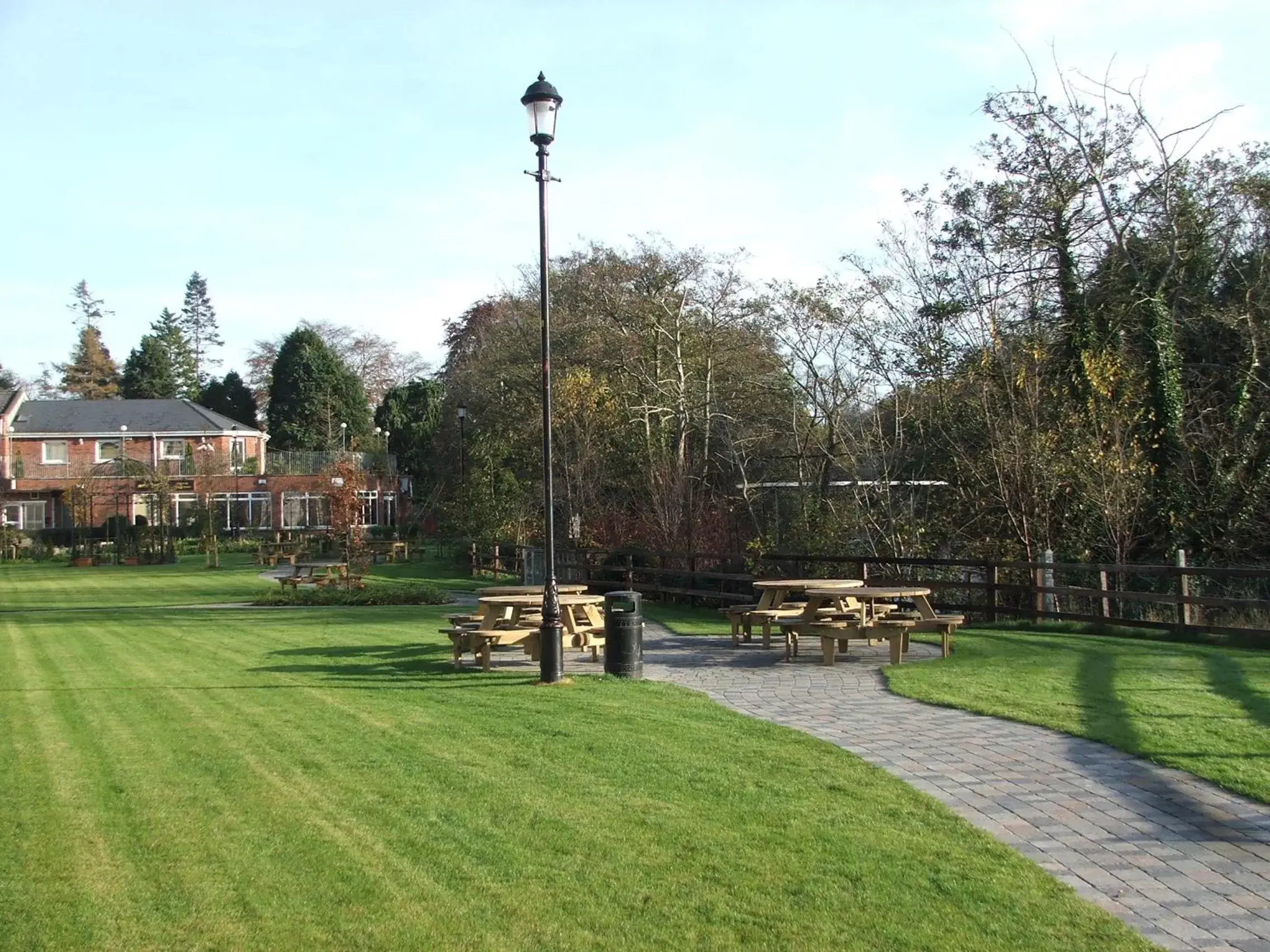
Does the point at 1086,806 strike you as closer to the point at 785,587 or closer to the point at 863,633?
the point at 863,633

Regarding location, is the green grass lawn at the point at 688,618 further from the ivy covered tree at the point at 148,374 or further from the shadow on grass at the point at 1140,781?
the ivy covered tree at the point at 148,374

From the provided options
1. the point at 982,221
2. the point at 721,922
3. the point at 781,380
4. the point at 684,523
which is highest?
the point at 982,221

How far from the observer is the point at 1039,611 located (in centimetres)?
1634

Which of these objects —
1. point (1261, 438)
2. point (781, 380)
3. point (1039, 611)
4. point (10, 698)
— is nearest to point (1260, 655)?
point (1039, 611)

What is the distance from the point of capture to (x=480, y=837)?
5723 millimetres

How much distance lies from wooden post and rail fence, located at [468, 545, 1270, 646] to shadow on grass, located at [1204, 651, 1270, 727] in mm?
1471

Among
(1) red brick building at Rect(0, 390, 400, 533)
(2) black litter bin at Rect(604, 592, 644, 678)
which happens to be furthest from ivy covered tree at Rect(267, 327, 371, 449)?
(2) black litter bin at Rect(604, 592, 644, 678)

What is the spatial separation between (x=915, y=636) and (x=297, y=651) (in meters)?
8.32

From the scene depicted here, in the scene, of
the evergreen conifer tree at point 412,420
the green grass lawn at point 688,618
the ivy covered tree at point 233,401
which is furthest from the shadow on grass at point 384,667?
the ivy covered tree at point 233,401

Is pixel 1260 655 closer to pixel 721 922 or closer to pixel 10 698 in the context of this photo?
pixel 721 922

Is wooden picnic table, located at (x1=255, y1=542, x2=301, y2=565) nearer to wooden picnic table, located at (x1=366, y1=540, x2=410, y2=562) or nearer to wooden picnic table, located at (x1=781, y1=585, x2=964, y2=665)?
wooden picnic table, located at (x1=366, y1=540, x2=410, y2=562)

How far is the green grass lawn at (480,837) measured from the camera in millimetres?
4492

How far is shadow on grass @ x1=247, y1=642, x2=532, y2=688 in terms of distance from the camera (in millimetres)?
11727

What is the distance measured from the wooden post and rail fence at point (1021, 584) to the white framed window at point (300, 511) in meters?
38.0
